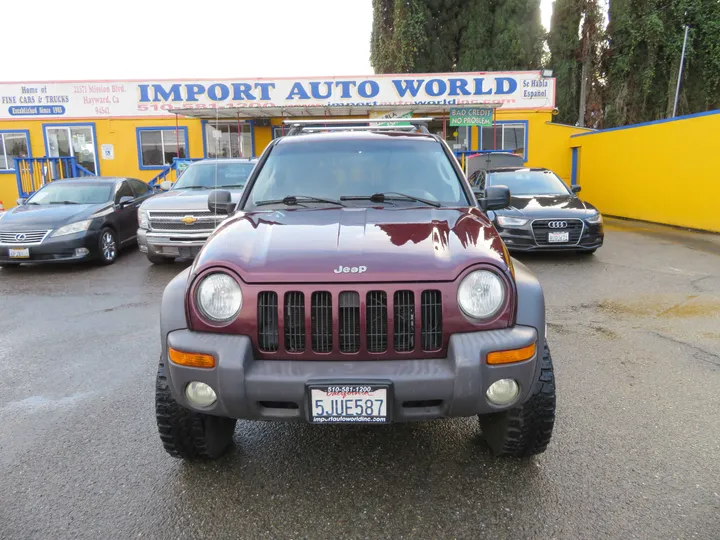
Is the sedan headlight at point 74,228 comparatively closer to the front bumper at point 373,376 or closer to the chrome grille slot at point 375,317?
the front bumper at point 373,376

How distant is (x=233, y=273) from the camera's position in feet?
8.00

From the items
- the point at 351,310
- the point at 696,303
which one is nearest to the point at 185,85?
the point at 696,303

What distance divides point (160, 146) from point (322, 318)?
18.6 metres

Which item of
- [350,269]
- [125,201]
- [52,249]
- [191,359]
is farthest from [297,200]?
[125,201]

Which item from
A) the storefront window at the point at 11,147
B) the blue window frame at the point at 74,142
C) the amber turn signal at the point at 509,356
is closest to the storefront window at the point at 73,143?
the blue window frame at the point at 74,142

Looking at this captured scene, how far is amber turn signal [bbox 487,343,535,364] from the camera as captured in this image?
2.29 meters

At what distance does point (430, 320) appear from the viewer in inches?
94.2

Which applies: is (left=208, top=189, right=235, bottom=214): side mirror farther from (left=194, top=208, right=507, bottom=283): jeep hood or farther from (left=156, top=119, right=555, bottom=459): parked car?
(left=156, top=119, right=555, bottom=459): parked car

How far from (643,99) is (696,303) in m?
20.2

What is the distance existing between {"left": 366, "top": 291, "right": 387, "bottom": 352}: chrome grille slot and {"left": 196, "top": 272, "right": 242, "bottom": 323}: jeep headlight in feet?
1.92

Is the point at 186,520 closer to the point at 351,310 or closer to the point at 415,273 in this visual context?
the point at 351,310

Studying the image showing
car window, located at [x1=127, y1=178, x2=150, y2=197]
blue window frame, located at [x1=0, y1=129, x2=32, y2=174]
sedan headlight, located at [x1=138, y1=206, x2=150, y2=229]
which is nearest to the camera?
sedan headlight, located at [x1=138, y1=206, x2=150, y2=229]

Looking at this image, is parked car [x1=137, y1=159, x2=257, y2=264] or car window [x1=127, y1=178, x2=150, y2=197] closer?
parked car [x1=137, y1=159, x2=257, y2=264]

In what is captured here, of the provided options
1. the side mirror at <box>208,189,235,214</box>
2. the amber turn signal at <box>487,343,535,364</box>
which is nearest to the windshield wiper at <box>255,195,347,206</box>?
the side mirror at <box>208,189,235,214</box>
